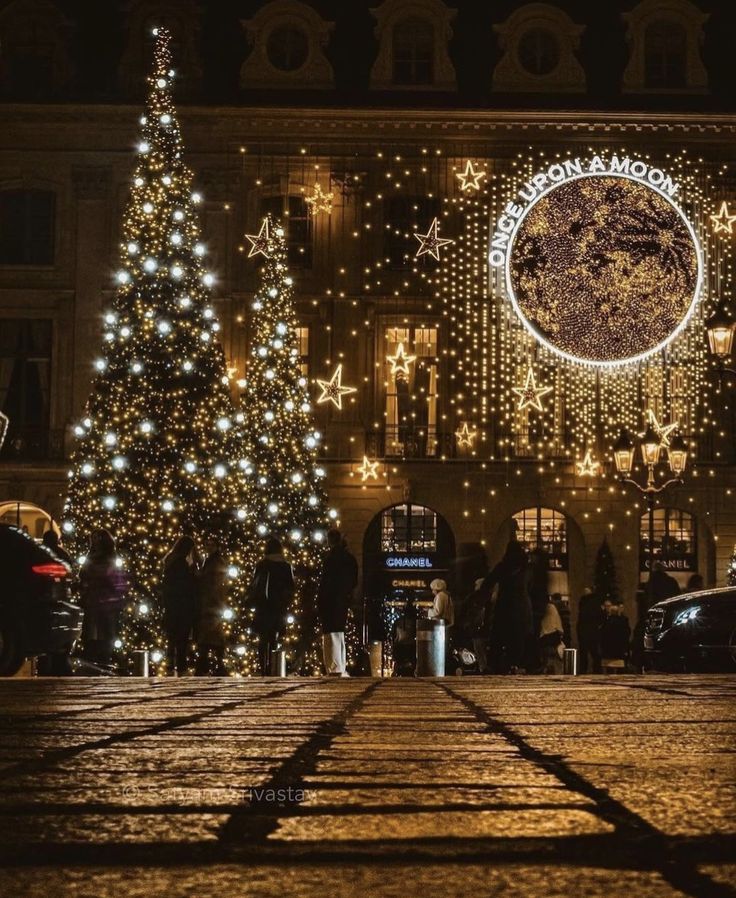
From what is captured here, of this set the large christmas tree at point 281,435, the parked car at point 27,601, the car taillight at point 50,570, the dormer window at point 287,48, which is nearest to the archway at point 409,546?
the large christmas tree at point 281,435

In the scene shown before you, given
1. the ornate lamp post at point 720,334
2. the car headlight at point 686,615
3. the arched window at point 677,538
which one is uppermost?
the ornate lamp post at point 720,334

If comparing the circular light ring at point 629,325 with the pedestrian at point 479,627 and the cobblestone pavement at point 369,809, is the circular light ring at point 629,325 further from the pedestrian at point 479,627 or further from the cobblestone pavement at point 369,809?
the cobblestone pavement at point 369,809

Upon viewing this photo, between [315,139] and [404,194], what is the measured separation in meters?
2.25

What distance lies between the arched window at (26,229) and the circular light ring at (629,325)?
10.1 m

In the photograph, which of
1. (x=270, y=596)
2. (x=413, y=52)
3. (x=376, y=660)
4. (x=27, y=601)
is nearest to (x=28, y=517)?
(x=376, y=660)

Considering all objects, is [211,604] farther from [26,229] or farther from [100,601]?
[26,229]

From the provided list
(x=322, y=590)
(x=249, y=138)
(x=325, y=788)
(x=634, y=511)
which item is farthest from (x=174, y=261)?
(x=325, y=788)

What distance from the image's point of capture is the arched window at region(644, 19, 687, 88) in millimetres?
33500

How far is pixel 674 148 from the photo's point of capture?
32.8 metres

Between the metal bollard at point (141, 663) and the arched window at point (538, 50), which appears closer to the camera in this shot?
the metal bollard at point (141, 663)

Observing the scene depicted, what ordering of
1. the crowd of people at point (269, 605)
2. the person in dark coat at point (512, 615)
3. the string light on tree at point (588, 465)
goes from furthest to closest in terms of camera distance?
the string light on tree at point (588, 465) < the crowd of people at point (269, 605) < the person in dark coat at point (512, 615)

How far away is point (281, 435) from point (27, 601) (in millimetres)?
13479

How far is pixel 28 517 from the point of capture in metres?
33.7

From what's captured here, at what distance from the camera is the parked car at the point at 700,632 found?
15211 millimetres
